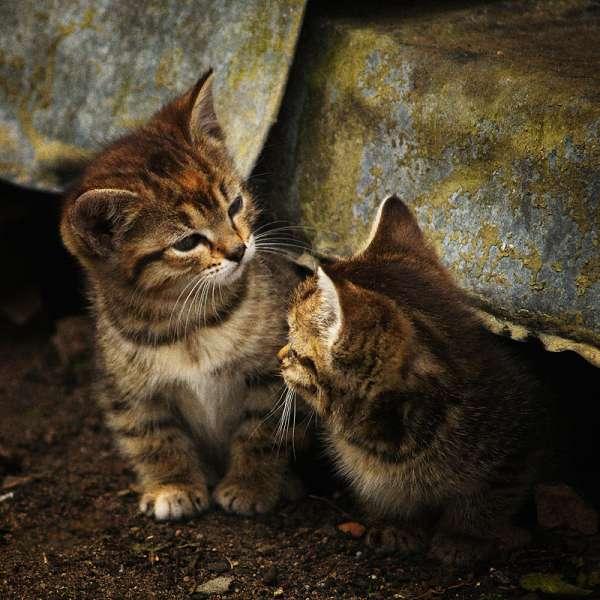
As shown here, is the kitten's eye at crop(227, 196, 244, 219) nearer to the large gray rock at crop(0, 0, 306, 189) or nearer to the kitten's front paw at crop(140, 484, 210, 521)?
the large gray rock at crop(0, 0, 306, 189)

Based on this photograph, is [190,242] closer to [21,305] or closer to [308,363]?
[308,363]

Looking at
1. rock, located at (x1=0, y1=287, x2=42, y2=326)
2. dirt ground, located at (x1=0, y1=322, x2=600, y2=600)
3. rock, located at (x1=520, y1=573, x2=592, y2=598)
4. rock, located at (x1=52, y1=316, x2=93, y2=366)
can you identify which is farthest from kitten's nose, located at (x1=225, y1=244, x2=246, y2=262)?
rock, located at (x1=0, y1=287, x2=42, y2=326)

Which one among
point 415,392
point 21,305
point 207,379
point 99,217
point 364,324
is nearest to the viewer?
point 364,324

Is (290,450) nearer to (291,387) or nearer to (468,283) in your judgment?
(291,387)

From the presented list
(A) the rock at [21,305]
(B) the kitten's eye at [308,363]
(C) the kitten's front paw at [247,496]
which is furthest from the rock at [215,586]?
(A) the rock at [21,305]

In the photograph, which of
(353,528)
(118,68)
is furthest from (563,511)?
(118,68)

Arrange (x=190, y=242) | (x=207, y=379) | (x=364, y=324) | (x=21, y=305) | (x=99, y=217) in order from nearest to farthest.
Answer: (x=364, y=324) < (x=99, y=217) < (x=190, y=242) < (x=207, y=379) < (x=21, y=305)
